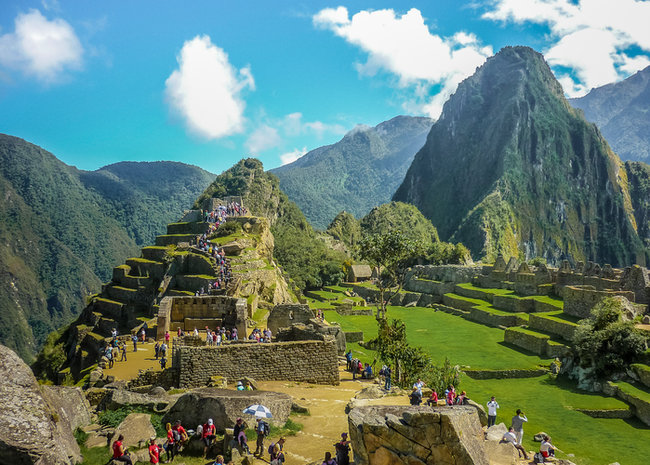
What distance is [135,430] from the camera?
11.1 meters

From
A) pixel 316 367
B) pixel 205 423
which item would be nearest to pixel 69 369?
pixel 316 367

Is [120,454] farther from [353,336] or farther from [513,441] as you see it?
[353,336]

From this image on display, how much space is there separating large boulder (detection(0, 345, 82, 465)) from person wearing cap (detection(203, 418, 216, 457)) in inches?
106

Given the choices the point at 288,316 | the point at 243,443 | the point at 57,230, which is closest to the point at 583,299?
the point at 288,316

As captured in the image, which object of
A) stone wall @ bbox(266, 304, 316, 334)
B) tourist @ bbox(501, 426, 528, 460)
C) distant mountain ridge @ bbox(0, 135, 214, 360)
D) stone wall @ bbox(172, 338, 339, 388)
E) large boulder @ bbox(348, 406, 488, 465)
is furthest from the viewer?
distant mountain ridge @ bbox(0, 135, 214, 360)

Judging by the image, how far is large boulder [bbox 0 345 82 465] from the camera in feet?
24.5

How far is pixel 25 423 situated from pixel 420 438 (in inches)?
244

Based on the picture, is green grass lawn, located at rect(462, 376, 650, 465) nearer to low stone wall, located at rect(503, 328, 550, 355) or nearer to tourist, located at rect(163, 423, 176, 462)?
low stone wall, located at rect(503, 328, 550, 355)

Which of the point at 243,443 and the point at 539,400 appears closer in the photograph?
the point at 243,443

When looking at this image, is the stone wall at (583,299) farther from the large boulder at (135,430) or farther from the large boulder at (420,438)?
the large boulder at (135,430)

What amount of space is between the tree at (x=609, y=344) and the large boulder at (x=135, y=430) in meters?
24.2

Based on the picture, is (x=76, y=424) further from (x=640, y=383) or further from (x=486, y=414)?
(x=640, y=383)

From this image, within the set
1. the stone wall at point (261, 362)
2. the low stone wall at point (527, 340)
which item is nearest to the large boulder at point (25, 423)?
the stone wall at point (261, 362)

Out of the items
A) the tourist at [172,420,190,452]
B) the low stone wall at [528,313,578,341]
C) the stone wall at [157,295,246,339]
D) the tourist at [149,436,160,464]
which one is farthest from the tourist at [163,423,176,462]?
the low stone wall at [528,313,578,341]
